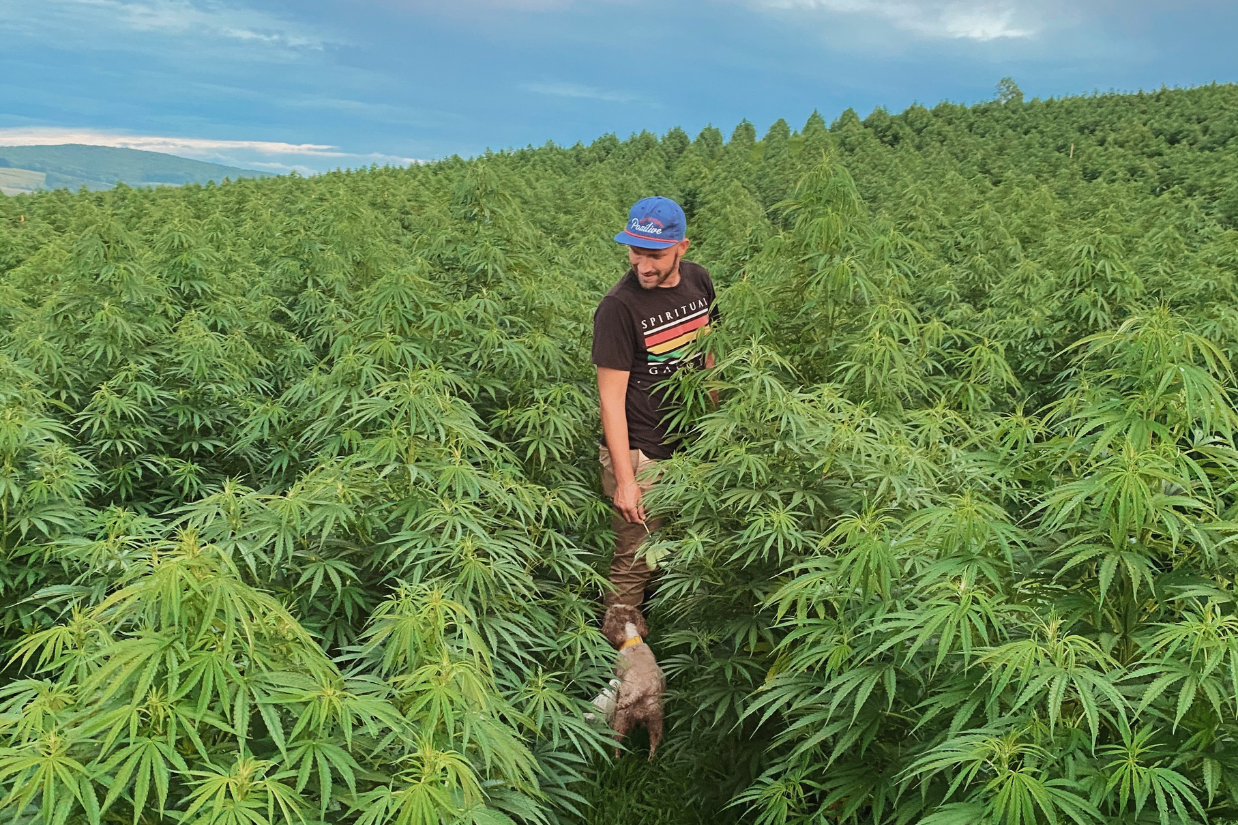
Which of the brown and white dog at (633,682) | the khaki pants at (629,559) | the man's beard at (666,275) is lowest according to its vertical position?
the brown and white dog at (633,682)

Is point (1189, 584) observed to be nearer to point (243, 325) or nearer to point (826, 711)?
point (826, 711)

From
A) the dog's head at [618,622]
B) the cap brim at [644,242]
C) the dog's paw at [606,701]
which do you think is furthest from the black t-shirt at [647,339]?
the dog's paw at [606,701]

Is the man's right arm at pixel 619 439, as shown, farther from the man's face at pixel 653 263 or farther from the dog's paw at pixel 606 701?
the dog's paw at pixel 606 701

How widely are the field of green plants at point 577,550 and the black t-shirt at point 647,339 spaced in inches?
6.7

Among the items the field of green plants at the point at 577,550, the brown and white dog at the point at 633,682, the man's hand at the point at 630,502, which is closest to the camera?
the field of green plants at the point at 577,550

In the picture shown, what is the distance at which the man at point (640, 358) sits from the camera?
3.54m

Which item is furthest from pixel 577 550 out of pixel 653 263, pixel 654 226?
pixel 654 226

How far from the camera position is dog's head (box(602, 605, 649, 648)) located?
352cm

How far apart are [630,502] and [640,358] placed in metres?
0.65

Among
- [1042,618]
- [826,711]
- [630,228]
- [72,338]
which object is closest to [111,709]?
[826,711]

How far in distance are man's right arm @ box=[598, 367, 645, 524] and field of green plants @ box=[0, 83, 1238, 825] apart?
187 mm

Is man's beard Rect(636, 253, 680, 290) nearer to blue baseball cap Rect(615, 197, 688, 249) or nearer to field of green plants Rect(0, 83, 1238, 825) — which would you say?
blue baseball cap Rect(615, 197, 688, 249)

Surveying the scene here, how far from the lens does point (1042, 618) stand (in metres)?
1.65

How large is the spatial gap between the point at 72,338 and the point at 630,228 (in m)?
3.27
